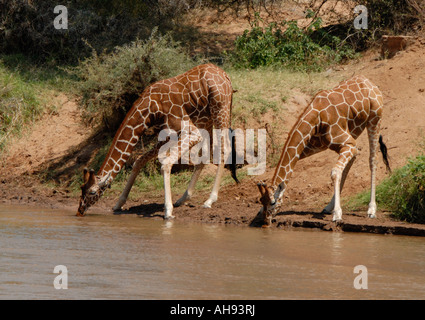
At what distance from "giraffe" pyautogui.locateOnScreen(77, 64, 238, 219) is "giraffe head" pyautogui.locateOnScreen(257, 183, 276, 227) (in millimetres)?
1449

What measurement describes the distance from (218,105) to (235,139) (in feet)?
4.92

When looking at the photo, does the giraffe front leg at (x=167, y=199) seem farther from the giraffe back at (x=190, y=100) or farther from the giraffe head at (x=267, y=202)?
the giraffe head at (x=267, y=202)

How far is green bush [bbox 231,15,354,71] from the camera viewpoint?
1524cm

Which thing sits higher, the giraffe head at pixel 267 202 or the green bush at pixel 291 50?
the green bush at pixel 291 50

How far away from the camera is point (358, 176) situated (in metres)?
10.9

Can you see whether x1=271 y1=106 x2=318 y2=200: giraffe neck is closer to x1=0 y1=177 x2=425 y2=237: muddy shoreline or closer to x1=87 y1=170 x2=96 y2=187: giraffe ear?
x1=0 y1=177 x2=425 y2=237: muddy shoreline

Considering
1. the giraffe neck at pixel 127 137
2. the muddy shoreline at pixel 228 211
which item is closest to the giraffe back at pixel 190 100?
the giraffe neck at pixel 127 137

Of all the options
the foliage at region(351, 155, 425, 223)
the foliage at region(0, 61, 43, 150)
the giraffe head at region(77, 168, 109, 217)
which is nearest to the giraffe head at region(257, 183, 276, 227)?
the foliage at region(351, 155, 425, 223)

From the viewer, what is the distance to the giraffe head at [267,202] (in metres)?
9.07

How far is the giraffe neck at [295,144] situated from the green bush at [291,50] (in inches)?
223

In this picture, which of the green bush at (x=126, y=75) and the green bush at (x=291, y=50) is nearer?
the green bush at (x=126, y=75)

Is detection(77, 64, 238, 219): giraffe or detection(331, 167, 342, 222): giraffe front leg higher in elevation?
detection(77, 64, 238, 219): giraffe

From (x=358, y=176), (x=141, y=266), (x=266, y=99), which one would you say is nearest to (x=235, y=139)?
(x=266, y=99)
